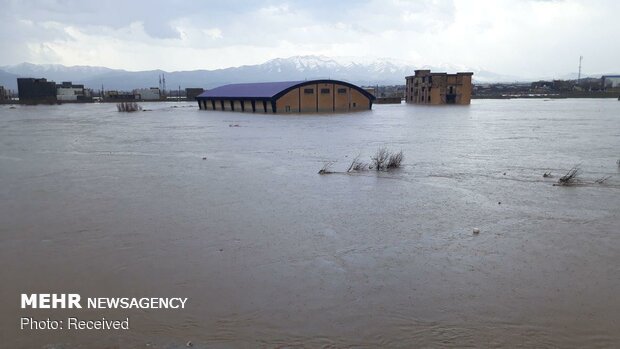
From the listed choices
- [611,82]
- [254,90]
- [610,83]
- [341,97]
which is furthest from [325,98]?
[611,82]

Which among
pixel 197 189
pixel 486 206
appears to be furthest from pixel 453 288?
pixel 197 189

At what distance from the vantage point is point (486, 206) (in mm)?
10492

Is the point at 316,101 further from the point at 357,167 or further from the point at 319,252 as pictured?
the point at 319,252

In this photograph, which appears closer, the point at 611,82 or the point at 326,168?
the point at 326,168

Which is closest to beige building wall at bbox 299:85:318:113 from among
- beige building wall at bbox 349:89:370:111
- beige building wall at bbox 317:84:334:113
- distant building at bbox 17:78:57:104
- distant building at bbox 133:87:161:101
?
beige building wall at bbox 317:84:334:113

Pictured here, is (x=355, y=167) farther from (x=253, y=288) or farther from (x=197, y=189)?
(x=253, y=288)

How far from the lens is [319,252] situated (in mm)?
7703

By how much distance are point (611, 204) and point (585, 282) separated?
510 cm

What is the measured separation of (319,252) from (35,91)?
273ft

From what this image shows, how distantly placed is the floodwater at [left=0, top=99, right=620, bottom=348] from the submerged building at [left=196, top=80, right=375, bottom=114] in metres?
31.2

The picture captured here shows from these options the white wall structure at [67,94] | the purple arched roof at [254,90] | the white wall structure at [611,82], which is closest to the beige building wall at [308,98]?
→ the purple arched roof at [254,90]

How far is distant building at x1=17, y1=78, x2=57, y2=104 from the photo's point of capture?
7525 cm

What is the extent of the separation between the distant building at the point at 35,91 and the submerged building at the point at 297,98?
37642 millimetres

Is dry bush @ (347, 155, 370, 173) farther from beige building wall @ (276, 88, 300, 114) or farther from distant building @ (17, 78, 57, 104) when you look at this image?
distant building @ (17, 78, 57, 104)
